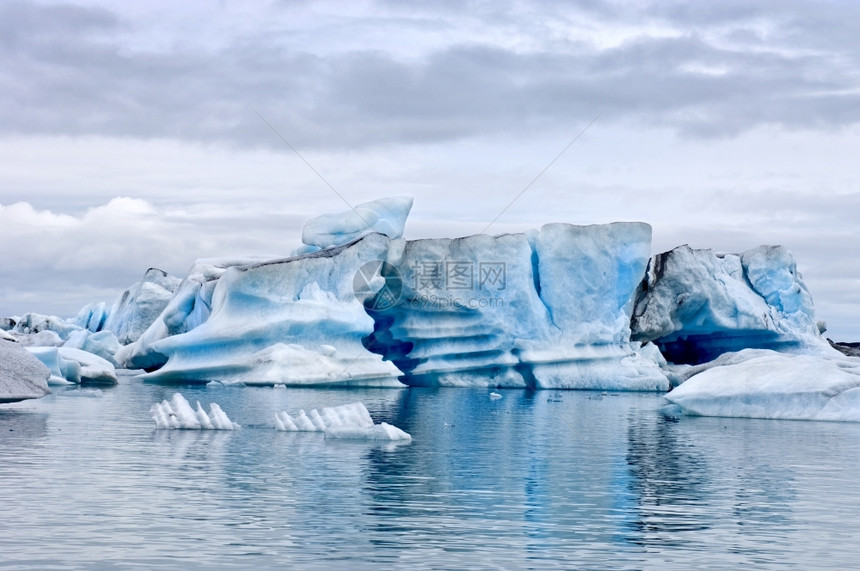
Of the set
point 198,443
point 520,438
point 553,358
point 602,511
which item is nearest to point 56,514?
point 602,511

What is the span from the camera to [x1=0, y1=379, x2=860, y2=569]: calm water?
6391 mm

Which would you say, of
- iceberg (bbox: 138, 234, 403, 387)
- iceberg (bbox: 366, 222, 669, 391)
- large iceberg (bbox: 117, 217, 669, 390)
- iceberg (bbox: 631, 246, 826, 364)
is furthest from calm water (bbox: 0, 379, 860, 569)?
iceberg (bbox: 631, 246, 826, 364)

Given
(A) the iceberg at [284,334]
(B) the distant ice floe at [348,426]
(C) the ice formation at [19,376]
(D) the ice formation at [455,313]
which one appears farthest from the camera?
(D) the ice formation at [455,313]

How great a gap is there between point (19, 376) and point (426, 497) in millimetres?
8171

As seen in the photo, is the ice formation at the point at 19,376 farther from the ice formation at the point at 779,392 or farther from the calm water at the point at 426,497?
the ice formation at the point at 779,392

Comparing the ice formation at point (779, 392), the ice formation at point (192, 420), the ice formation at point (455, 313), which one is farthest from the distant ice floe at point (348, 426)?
the ice formation at point (455, 313)

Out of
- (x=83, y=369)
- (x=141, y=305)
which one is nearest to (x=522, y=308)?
(x=83, y=369)

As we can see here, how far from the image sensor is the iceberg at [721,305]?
101 ft

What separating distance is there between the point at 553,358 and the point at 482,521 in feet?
66.6

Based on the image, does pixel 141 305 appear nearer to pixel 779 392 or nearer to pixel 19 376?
pixel 19 376

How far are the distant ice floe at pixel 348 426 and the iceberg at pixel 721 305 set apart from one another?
18687mm

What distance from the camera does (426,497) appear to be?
28.2ft

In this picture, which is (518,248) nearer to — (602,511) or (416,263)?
(416,263)

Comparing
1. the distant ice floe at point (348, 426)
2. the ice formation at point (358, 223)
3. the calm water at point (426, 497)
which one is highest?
the ice formation at point (358, 223)
